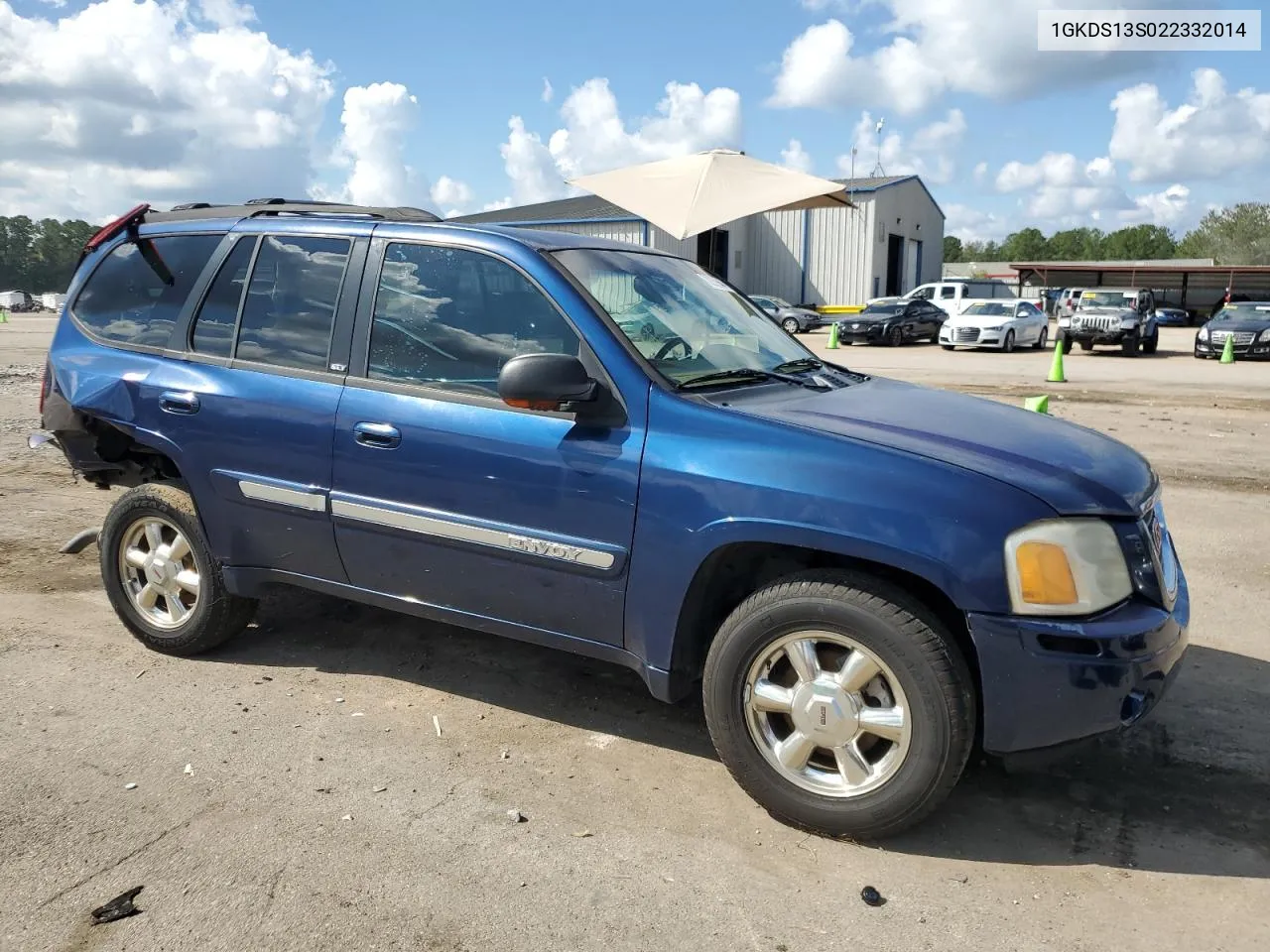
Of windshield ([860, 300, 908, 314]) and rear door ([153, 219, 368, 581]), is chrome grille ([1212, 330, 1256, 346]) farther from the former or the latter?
rear door ([153, 219, 368, 581])

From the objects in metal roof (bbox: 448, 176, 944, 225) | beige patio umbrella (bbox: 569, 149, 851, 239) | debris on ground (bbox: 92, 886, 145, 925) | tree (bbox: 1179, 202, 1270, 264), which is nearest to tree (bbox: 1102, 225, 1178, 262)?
tree (bbox: 1179, 202, 1270, 264)

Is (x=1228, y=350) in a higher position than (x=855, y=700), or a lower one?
higher

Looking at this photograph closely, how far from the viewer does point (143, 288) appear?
4.36 metres

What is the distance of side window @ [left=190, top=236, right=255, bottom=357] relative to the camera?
4.02 metres

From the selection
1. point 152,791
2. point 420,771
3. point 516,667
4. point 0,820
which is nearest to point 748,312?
point 516,667

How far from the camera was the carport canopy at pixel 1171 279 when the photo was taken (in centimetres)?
5469

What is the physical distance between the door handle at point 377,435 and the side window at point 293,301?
0.36 meters

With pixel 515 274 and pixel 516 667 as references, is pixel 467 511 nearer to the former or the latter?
pixel 515 274

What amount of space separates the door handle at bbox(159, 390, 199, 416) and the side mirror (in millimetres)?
1587

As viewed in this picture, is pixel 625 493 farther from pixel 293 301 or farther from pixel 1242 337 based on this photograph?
pixel 1242 337

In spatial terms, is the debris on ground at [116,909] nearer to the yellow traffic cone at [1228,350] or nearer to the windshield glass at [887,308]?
the yellow traffic cone at [1228,350]

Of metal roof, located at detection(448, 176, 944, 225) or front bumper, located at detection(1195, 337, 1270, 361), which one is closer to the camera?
front bumper, located at detection(1195, 337, 1270, 361)

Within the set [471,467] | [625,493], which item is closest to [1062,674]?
[625,493]

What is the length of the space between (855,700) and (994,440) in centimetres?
93
